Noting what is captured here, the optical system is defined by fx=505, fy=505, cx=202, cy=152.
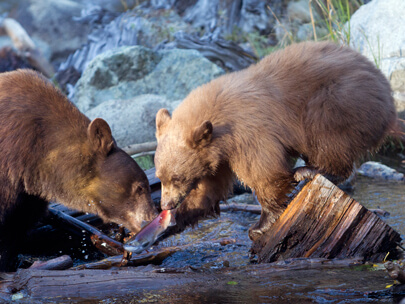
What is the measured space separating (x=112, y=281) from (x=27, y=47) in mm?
13847

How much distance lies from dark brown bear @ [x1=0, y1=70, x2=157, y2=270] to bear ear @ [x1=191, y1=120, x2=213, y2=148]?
25.7 inches

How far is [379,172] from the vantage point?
8336mm

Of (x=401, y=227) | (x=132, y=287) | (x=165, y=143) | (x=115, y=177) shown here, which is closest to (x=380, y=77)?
(x=401, y=227)

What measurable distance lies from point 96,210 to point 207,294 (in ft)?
5.54

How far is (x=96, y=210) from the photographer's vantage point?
5.11 m

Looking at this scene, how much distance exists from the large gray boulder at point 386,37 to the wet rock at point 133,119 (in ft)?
12.9

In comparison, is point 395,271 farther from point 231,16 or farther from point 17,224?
point 231,16

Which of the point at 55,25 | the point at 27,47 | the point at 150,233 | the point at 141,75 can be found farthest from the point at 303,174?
the point at 55,25

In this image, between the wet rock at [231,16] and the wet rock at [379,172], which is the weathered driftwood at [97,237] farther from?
the wet rock at [231,16]

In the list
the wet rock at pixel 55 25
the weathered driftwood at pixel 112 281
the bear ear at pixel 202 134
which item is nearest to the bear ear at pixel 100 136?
the bear ear at pixel 202 134

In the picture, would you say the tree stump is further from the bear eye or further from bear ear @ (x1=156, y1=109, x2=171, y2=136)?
bear ear @ (x1=156, y1=109, x2=171, y2=136)

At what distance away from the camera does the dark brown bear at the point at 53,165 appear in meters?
4.57

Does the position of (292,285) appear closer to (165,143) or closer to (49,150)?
(165,143)

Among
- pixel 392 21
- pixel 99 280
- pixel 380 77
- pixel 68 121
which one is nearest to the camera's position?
pixel 99 280
